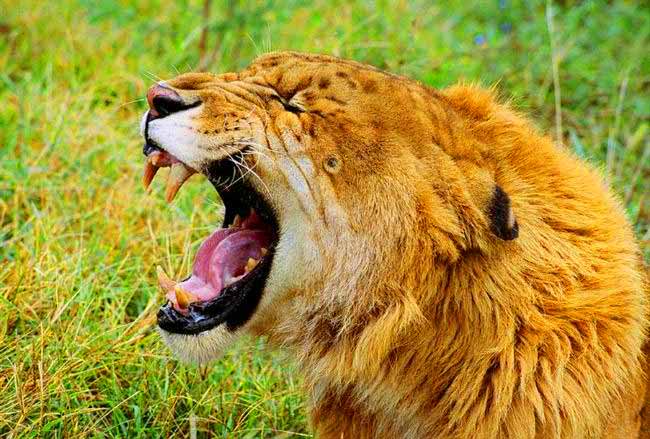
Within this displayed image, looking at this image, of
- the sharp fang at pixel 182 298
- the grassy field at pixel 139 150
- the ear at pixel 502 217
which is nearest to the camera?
the ear at pixel 502 217

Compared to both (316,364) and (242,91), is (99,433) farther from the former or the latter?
(242,91)

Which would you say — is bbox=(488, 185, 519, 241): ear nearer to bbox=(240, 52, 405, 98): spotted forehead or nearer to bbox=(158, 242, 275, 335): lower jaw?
bbox=(240, 52, 405, 98): spotted forehead

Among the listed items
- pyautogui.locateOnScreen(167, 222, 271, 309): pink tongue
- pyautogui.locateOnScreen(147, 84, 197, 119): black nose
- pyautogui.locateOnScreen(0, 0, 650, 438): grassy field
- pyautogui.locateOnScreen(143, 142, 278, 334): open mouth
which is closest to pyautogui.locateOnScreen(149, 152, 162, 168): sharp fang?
pyautogui.locateOnScreen(143, 142, 278, 334): open mouth

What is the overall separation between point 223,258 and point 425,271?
64 cm

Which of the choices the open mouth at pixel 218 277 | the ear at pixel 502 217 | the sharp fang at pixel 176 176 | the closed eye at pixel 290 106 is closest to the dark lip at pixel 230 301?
the open mouth at pixel 218 277

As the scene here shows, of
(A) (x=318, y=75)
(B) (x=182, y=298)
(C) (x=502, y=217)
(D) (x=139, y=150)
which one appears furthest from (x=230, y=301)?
(D) (x=139, y=150)

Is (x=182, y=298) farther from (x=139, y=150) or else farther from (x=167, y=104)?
(x=139, y=150)

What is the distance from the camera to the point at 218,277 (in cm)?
306

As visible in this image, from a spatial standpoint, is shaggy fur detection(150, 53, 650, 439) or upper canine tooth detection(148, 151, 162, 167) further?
upper canine tooth detection(148, 151, 162, 167)

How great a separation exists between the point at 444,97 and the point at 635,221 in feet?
7.55

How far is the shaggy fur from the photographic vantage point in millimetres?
2816

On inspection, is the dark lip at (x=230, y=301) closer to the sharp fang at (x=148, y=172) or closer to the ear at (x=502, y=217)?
the sharp fang at (x=148, y=172)

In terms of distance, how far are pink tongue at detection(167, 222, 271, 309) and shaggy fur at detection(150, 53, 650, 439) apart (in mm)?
163

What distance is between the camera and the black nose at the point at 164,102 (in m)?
2.87
